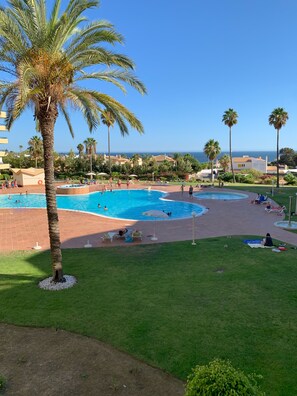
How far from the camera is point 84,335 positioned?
27.7 ft

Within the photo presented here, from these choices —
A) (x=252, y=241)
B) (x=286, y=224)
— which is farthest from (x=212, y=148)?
(x=252, y=241)

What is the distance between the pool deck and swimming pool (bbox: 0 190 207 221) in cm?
324

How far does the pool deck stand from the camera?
1838 centimetres

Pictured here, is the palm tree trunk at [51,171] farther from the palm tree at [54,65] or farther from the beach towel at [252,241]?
the beach towel at [252,241]

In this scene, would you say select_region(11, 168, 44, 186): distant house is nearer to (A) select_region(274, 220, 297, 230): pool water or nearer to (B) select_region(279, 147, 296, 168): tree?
(A) select_region(274, 220, 297, 230): pool water

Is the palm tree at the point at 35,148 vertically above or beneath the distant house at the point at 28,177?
above

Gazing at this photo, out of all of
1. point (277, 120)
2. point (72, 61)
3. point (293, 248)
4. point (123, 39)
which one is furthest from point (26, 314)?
point (277, 120)

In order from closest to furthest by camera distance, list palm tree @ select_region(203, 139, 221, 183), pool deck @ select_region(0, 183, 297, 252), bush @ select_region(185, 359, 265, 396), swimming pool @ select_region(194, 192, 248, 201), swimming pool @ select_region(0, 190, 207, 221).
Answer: bush @ select_region(185, 359, 265, 396) < pool deck @ select_region(0, 183, 297, 252) < swimming pool @ select_region(0, 190, 207, 221) < swimming pool @ select_region(194, 192, 248, 201) < palm tree @ select_region(203, 139, 221, 183)

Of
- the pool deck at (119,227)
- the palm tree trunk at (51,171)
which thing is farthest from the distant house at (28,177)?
the palm tree trunk at (51,171)

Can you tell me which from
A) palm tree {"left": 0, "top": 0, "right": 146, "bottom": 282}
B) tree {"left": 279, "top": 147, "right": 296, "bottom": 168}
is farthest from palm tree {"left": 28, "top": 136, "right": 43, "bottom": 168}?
tree {"left": 279, "top": 147, "right": 296, "bottom": 168}

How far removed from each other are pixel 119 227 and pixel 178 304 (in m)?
12.6

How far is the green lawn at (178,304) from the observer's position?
24.5ft

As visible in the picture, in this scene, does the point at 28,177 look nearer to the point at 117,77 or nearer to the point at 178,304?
the point at 117,77

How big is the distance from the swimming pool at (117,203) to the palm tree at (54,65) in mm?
16971
